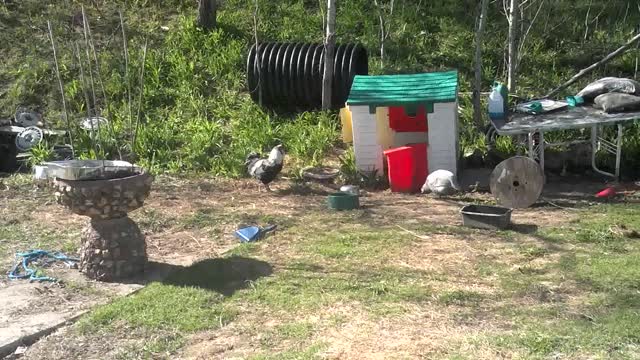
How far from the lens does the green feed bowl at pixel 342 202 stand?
24.6 feet

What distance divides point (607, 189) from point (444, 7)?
5.45 m

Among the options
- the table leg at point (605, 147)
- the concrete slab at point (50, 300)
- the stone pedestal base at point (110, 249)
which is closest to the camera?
the concrete slab at point (50, 300)

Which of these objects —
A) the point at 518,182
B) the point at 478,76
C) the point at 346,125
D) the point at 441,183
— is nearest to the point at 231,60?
the point at 346,125

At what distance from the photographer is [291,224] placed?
700 cm

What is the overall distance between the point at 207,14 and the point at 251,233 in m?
6.50

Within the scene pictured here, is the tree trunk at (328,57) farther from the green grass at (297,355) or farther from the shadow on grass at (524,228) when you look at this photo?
the green grass at (297,355)

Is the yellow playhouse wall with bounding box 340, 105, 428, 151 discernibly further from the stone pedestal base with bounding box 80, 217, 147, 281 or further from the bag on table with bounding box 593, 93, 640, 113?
the stone pedestal base with bounding box 80, 217, 147, 281

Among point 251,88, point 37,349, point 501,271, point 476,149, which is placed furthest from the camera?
point 251,88

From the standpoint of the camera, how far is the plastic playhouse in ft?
27.3

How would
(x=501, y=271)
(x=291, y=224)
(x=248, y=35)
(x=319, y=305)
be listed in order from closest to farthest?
(x=319, y=305)
(x=501, y=271)
(x=291, y=224)
(x=248, y=35)

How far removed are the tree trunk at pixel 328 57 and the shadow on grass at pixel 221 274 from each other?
4.50 meters

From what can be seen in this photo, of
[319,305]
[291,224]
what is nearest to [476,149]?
[291,224]

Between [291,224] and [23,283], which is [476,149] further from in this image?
[23,283]

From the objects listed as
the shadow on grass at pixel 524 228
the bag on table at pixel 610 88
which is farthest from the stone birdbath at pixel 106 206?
the bag on table at pixel 610 88
